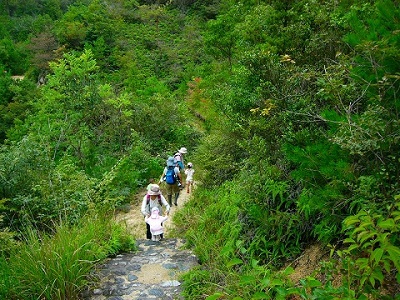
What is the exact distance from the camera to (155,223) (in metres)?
7.14

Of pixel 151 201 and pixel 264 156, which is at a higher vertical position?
pixel 264 156

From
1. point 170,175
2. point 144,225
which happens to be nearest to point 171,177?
point 170,175

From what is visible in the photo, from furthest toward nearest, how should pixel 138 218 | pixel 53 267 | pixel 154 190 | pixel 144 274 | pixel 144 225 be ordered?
pixel 138 218 < pixel 144 225 < pixel 154 190 < pixel 144 274 < pixel 53 267

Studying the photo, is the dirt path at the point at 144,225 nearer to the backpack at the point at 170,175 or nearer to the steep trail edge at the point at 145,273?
the steep trail edge at the point at 145,273

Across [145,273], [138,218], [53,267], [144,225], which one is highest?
[53,267]

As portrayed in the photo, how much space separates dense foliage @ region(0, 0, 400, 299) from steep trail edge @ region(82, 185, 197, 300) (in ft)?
0.81

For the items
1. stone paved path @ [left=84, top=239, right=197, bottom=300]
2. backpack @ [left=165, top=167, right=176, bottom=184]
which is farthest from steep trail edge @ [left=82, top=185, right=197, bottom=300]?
backpack @ [left=165, top=167, right=176, bottom=184]

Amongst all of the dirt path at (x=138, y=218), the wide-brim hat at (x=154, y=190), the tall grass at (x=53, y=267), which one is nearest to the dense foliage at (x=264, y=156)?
the tall grass at (x=53, y=267)

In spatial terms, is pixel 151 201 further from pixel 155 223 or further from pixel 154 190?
pixel 155 223

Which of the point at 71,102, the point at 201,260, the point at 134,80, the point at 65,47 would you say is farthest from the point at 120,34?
the point at 201,260

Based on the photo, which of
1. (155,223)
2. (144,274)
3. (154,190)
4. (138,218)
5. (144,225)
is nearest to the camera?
(144,274)

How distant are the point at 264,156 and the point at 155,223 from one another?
2.56 metres

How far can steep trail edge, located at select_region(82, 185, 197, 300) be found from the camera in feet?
15.7

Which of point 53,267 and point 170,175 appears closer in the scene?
point 53,267
